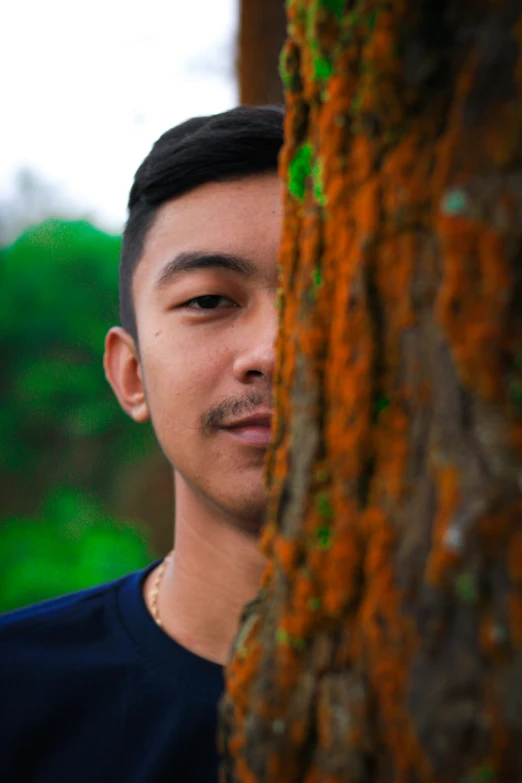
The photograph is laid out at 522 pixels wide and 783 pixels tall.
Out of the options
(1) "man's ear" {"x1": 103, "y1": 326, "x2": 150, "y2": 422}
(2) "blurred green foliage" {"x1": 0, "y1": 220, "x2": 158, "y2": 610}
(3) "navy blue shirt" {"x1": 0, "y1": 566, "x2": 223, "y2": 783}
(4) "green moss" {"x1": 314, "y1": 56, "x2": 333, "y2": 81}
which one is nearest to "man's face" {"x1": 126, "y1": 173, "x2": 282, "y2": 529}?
(1) "man's ear" {"x1": 103, "y1": 326, "x2": 150, "y2": 422}

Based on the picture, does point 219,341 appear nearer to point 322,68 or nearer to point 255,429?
point 255,429

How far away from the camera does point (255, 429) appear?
4.95 feet

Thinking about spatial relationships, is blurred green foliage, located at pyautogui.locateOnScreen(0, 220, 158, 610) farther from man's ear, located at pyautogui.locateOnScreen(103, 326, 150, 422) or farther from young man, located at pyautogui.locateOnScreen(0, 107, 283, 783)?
young man, located at pyautogui.locateOnScreen(0, 107, 283, 783)

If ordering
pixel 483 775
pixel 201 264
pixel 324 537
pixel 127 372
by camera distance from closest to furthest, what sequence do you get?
pixel 483 775, pixel 324 537, pixel 201 264, pixel 127 372

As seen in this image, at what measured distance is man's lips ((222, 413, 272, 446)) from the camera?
59.1 inches

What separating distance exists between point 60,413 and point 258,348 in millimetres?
9730

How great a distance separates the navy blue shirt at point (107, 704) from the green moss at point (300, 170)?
3.66 ft

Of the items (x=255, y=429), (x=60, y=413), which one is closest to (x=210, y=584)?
(x=255, y=429)

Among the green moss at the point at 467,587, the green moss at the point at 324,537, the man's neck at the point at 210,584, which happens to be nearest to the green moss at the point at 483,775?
the green moss at the point at 467,587

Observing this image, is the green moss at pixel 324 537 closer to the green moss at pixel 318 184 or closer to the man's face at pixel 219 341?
the green moss at pixel 318 184

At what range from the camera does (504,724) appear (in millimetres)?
570

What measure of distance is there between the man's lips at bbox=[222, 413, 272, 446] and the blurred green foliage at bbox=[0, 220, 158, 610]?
354 inches

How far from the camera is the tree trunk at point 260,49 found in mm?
3145

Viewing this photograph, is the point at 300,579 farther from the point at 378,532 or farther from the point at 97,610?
the point at 97,610
